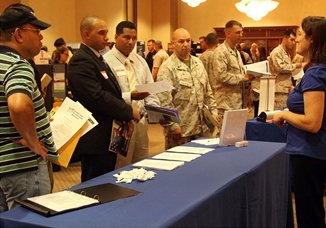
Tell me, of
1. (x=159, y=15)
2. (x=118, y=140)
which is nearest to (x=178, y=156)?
(x=118, y=140)

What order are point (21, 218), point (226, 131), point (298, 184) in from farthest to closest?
1. point (226, 131)
2. point (298, 184)
3. point (21, 218)

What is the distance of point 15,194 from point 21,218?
367 millimetres

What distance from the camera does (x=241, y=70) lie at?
450 centimetres

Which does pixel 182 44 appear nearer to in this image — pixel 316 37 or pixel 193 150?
pixel 193 150

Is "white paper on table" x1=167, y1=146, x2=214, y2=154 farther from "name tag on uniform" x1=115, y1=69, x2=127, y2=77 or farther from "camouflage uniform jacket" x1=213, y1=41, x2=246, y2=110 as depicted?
"camouflage uniform jacket" x1=213, y1=41, x2=246, y2=110

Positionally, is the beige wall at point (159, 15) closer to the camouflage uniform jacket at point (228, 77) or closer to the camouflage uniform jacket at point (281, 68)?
the camouflage uniform jacket at point (281, 68)

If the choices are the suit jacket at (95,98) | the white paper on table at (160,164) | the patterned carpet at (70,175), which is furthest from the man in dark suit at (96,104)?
the patterned carpet at (70,175)

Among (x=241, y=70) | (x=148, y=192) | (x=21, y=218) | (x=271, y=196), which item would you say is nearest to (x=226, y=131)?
(x=271, y=196)

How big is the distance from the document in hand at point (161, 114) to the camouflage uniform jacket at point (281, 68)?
7.58 ft

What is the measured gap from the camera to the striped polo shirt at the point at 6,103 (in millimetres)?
1808

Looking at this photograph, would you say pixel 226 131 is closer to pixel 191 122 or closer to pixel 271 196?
pixel 271 196

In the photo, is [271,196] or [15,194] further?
[271,196]

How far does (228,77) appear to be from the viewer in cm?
438

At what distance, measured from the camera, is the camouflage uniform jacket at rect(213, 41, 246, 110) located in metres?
4.39
